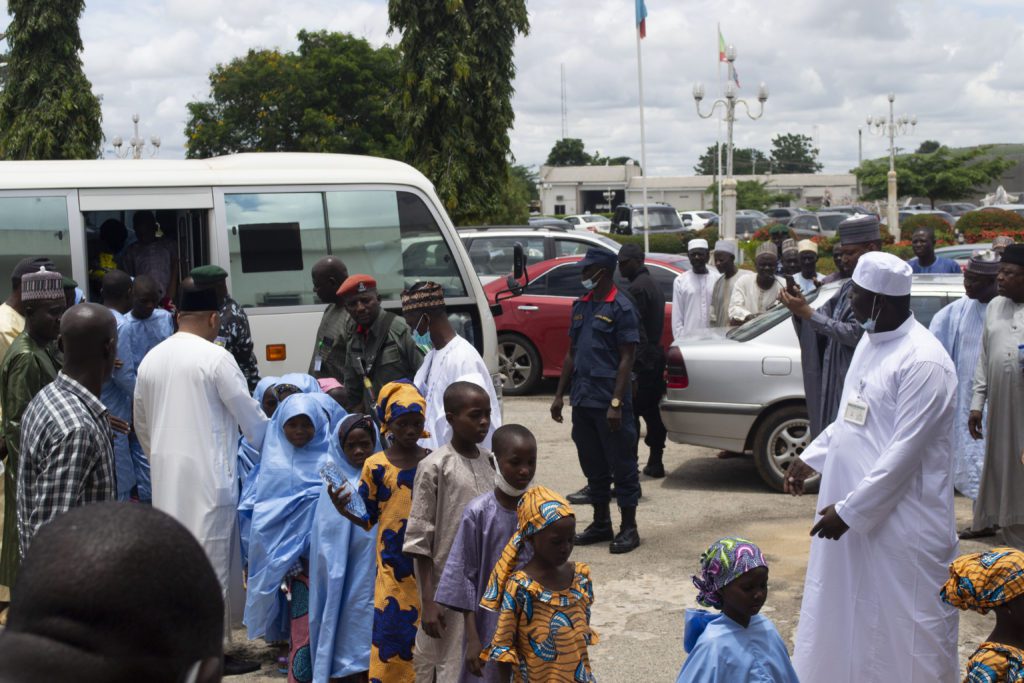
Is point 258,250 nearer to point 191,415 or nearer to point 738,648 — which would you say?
point 191,415

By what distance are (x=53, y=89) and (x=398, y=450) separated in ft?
78.3

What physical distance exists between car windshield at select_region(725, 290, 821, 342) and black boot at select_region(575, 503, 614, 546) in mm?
2163

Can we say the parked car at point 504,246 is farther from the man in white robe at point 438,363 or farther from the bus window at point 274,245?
the man in white robe at point 438,363

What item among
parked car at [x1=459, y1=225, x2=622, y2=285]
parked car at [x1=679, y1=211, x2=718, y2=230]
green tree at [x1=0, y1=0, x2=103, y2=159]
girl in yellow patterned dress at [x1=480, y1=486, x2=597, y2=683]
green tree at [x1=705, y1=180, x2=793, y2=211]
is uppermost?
green tree at [x1=0, y1=0, x2=103, y2=159]

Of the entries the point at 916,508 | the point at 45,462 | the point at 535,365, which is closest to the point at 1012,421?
the point at 916,508

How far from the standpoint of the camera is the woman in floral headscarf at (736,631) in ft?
11.4

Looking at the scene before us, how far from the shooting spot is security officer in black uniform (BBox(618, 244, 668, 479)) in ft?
29.8

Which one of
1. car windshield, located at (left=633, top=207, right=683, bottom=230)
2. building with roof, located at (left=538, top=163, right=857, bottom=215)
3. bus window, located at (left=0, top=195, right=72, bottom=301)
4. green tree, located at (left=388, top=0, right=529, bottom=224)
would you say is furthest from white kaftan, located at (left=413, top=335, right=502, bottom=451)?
building with roof, located at (left=538, top=163, right=857, bottom=215)

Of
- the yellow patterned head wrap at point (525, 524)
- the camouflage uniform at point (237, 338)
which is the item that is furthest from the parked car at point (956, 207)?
the yellow patterned head wrap at point (525, 524)

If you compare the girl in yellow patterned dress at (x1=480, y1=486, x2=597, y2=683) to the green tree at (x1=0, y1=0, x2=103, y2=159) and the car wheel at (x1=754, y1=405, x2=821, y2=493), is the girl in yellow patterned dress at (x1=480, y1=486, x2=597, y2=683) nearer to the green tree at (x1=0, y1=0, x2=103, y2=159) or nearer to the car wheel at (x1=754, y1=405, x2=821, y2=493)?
the car wheel at (x1=754, y1=405, x2=821, y2=493)

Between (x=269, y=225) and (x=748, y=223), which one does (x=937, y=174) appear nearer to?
(x=748, y=223)

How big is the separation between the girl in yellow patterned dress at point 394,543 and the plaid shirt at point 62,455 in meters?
1.21

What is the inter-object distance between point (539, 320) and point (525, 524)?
31.0 ft

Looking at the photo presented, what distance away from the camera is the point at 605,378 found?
7.35 meters
